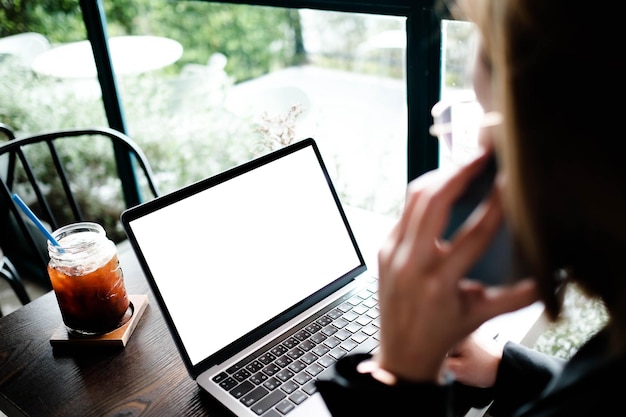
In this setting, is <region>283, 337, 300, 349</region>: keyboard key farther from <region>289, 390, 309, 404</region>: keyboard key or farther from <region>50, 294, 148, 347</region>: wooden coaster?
<region>50, 294, 148, 347</region>: wooden coaster

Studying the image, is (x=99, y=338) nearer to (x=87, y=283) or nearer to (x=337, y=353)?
(x=87, y=283)

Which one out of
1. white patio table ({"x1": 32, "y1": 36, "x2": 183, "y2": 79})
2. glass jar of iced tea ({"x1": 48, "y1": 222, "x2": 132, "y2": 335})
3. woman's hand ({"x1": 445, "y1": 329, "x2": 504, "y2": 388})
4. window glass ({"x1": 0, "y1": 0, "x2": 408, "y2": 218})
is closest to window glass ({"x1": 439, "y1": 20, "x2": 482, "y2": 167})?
window glass ({"x1": 0, "y1": 0, "x2": 408, "y2": 218})

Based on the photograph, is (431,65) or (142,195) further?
(142,195)

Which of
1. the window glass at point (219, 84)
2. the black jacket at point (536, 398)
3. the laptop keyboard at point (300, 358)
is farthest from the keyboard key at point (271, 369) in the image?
the window glass at point (219, 84)

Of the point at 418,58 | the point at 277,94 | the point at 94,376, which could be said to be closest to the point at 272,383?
the point at 94,376

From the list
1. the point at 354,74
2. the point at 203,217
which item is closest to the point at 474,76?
the point at 203,217

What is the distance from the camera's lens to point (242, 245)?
0.96 meters

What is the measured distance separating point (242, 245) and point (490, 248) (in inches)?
18.7

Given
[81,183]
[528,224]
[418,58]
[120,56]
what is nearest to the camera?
[528,224]

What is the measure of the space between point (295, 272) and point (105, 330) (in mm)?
332

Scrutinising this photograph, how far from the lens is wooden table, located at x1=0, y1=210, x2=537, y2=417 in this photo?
84cm

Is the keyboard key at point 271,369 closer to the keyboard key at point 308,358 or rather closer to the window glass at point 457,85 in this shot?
the keyboard key at point 308,358

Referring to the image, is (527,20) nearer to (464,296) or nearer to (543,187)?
(543,187)

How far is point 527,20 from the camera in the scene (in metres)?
0.46
